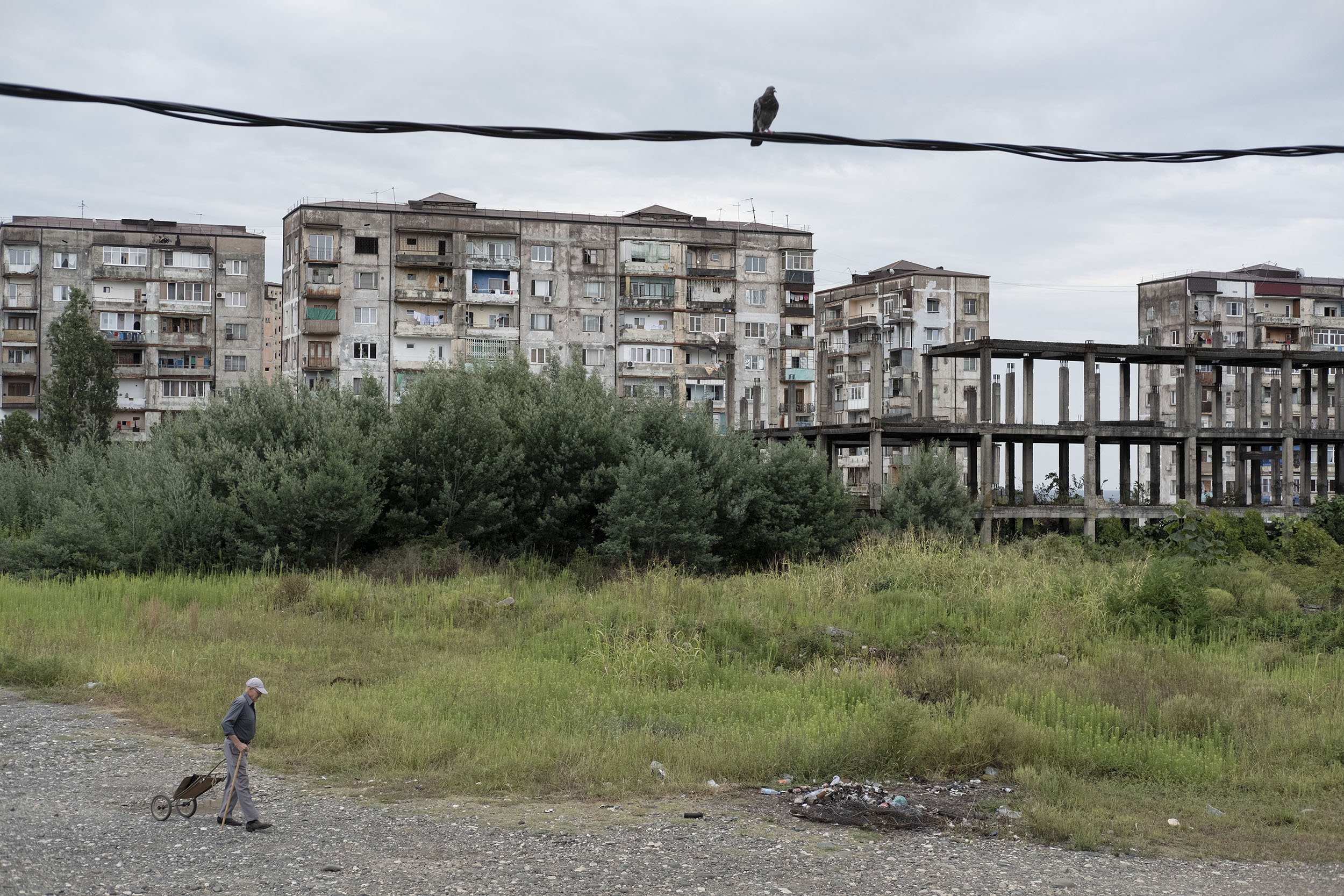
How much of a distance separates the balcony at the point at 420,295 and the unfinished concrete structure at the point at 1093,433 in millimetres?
23614

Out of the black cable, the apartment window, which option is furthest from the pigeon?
the apartment window

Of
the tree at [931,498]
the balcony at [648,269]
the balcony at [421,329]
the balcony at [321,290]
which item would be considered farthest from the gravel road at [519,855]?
the balcony at [648,269]

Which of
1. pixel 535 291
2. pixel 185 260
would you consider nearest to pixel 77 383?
pixel 185 260

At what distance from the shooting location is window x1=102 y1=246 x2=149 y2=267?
66688 mm

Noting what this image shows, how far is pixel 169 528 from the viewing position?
25.2 m

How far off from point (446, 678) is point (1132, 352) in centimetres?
3126

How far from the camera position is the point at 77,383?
57438mm

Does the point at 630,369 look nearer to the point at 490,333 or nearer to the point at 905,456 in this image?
the point at 490,333

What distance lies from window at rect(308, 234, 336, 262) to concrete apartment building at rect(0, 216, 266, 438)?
8.33 metres

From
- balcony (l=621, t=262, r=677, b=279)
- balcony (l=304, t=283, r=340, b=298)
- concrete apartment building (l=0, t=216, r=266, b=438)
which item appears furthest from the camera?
concrete apartment building (l=0, t=216, r=266, b=438)

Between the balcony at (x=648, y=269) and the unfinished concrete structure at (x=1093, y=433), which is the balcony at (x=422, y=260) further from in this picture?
the unfinished concrete structure at (x=1093, y=433)

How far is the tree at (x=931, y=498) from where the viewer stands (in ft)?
113

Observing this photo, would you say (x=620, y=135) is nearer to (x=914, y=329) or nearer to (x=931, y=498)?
(x=931, y=498)

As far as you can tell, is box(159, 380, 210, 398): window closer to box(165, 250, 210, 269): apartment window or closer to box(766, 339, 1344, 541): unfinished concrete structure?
box(165, 250, 210, 269): apartment window
